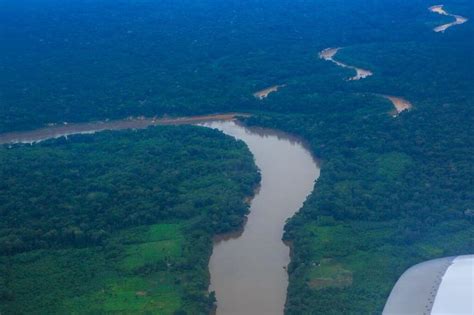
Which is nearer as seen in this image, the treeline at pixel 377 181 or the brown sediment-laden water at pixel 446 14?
the treeline at pixel 377 181

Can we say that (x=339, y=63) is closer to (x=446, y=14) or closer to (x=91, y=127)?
(x=446, y=14)

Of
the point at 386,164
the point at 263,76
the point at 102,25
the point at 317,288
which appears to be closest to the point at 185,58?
the point at 263,76

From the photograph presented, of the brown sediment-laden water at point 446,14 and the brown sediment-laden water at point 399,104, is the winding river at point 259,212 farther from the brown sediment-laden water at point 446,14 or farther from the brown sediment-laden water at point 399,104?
the brown sediment-laden water at point 446,14

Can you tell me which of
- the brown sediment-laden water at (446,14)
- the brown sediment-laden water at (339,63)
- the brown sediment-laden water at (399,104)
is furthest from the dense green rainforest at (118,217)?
the brown sediment-laden water at (446,14)

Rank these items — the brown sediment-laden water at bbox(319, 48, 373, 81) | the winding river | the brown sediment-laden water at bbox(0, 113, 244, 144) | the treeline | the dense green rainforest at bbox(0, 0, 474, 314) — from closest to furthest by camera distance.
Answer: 1. the treeline
2. the winding river
3. the dense green rainforest at bbox(0, 0, 474, 314)
4. the brown sediment-laden water at bbox(0, 113, 244, 144)
5. the brown sediment-laden water at bbox(319, 48, 373, 81)

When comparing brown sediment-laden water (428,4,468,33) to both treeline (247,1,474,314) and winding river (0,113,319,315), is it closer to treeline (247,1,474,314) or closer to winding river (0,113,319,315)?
treeline (247,1,474,314)

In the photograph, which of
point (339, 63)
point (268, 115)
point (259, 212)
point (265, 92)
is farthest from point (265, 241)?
point (339, 63)

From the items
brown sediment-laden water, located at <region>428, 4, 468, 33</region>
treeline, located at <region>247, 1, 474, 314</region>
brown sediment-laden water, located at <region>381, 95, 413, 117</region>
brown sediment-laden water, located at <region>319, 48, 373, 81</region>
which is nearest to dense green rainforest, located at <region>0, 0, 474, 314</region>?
treeline, located at <region>247, 1, 474, 314</region>

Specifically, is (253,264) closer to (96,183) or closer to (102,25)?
(96,183)
